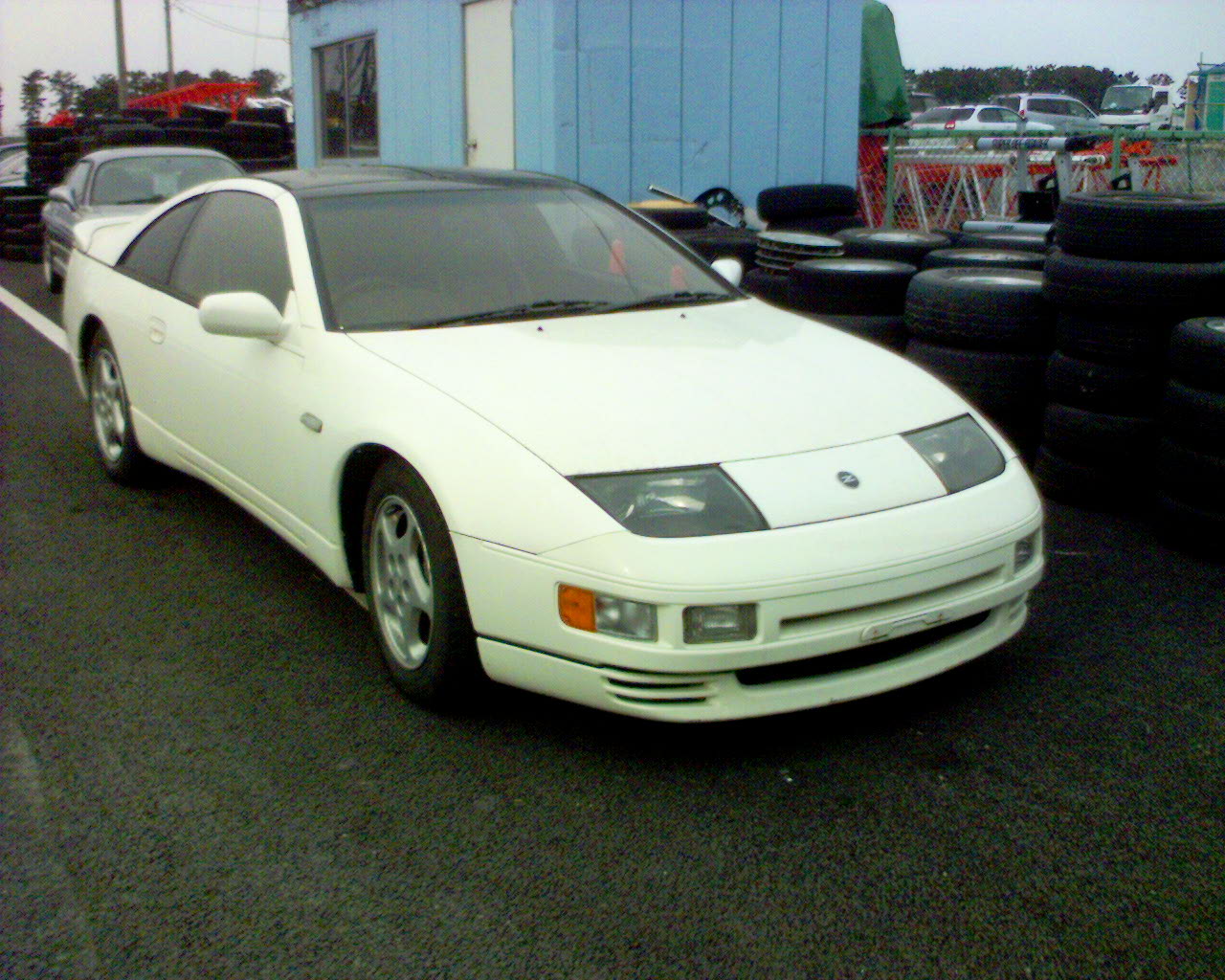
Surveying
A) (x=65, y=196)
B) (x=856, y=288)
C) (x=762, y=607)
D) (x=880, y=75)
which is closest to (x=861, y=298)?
(x=856, y=288)

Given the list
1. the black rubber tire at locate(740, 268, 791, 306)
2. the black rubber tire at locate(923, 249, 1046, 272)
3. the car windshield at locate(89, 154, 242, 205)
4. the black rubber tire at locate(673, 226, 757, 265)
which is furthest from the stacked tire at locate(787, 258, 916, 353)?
the car windshield at locate(89, 154, 242, 205)

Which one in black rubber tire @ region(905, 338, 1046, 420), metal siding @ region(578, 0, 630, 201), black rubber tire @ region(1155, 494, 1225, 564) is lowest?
black rubber tire @ region(1155, 494, 1225, 564)

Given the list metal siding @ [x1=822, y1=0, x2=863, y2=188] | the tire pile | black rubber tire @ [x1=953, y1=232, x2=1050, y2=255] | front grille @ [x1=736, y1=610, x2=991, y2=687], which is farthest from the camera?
the tire pile

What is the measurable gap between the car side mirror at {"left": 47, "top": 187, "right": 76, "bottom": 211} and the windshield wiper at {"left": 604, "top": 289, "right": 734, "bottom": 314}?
28.1ft

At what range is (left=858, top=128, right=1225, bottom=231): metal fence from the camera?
35.5 ft

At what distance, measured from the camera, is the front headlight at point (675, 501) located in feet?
9.67

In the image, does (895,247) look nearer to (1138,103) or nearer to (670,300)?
(670,300)

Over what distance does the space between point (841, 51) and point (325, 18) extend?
6169 millimetres

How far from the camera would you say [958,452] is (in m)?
3.46

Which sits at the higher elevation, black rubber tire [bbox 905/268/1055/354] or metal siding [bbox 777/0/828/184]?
metal siding [bbox 777/0/828/184]

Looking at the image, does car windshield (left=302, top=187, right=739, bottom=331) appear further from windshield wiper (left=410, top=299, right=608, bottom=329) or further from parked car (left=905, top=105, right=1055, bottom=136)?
parked car (left=905, top=105, right=1055, bottom=136)

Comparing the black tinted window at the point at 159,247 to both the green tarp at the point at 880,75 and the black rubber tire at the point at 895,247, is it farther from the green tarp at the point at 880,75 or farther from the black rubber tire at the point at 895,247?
the green tarp at the point at 880,75

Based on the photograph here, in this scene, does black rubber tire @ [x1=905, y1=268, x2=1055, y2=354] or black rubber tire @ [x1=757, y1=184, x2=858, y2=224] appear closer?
black rubber tire @ [x1=905, y1=268, x2=1055, y2=354]

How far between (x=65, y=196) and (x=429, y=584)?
985 centimetres
